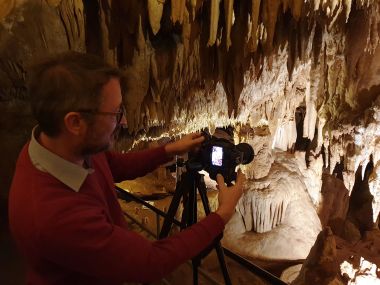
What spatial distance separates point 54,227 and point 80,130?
211mm

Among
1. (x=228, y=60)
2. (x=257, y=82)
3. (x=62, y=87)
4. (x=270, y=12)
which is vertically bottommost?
(x=62, y=87)

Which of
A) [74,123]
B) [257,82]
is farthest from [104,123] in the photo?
[257,82]

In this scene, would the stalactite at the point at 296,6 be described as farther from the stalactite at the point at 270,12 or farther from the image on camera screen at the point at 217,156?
the image on camera screen at the point at 217,156

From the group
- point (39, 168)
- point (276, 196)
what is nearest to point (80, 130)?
point (39, 168)

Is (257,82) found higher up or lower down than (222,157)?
higher up

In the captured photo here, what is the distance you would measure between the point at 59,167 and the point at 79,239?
17cm

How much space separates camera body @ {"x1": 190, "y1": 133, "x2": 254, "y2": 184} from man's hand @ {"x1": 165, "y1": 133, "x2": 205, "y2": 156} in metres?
0.07

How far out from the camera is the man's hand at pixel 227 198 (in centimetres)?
86

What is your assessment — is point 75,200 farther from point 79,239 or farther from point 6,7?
point 6,7

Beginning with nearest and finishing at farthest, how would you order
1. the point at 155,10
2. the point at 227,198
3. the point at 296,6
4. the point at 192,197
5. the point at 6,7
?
1. the point at 227,198
2. the point at 192,197
3. the point at 6,7
4. the point at 155,10
5. the point at 296,6

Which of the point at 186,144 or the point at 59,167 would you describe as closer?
the point at 59,167

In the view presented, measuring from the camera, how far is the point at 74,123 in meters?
0.75

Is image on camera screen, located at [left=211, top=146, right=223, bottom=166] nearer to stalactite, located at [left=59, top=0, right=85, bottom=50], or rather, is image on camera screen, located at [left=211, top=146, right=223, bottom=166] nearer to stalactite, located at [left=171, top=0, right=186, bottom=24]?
stalactite, located at [left=171, top=0, right=186, bottom=24]

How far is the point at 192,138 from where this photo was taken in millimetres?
1248
